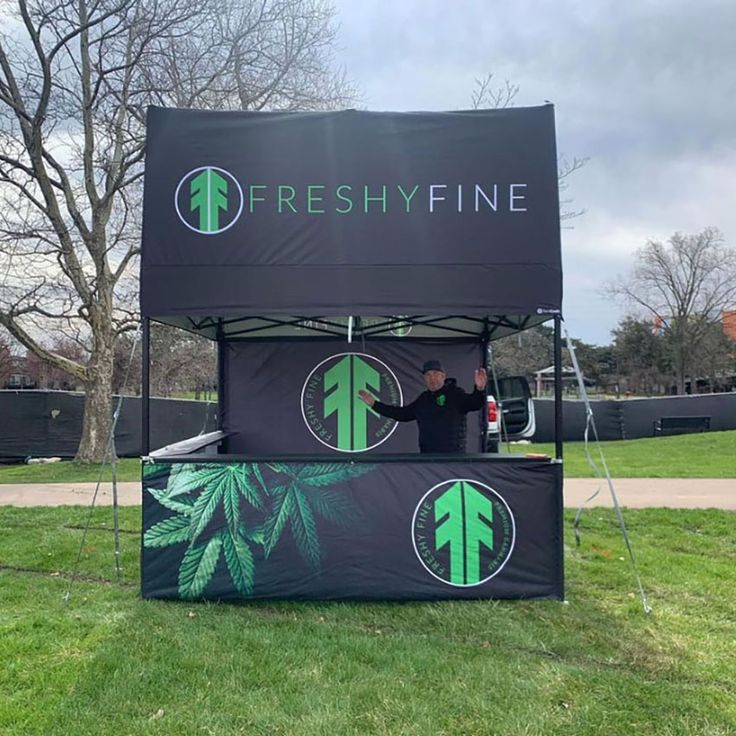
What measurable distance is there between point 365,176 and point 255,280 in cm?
109

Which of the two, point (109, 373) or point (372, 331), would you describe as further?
point (109, 373)

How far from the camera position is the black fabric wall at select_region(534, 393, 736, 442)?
20094mm

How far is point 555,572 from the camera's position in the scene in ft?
15.8

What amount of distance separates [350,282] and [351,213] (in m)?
0.51

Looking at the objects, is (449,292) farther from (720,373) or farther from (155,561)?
(720,373)

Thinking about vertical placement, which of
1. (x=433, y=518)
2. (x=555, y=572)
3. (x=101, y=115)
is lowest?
(x=555, y=572)

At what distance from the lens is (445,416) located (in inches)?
230

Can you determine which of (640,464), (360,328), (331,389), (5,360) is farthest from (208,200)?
(5,360)

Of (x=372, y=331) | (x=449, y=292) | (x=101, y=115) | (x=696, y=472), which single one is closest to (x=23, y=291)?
(x=101, y=115)

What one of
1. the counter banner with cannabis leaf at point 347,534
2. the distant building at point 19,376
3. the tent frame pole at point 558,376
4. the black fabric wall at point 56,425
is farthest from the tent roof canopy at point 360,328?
the distant building at point 19,376

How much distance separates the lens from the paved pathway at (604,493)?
28.5 ft

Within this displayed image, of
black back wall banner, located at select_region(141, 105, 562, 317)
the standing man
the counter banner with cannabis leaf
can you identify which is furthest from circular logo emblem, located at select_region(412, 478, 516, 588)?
black back wall banner, located at select_region(141, 105, 562, 317)

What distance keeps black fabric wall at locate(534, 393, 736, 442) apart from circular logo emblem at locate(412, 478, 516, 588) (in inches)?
614

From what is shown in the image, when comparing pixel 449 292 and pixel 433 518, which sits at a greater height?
pixel 449 292
